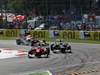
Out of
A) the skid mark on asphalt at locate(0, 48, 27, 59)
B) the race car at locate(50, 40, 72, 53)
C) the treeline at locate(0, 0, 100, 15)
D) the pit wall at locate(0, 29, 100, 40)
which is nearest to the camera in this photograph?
the skid mark on asphalt at locate(0, 48, 27, 59)

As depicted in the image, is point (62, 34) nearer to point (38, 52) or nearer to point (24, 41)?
point (24, 41)

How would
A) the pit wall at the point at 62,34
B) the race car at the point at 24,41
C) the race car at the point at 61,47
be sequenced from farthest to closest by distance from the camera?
the pit wall at the point at 62,34
the race car at the point at 24,41
the race car at the point at 61,47

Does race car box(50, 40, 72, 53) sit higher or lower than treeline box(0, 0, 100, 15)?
lower

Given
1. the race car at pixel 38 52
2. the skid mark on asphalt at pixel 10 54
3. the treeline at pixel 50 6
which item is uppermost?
the treeline at pixel 50 6

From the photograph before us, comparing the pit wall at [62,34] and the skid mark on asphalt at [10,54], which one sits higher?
the pit wall at [62,34]

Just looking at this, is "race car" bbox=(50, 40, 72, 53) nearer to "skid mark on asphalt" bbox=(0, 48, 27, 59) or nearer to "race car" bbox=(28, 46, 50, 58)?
"skid mark on asphalt" bbox=(0, 48, 27, 59)

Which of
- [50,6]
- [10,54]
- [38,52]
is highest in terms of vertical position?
[50,6]

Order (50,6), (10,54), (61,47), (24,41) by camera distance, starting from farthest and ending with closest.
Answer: (50,6), (24,41), (61,47), (10,54)

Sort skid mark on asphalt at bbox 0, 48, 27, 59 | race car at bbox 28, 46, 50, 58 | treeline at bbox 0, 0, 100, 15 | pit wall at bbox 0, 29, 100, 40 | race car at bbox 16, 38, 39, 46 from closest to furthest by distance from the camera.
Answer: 1. race car at bbox 28, 46, 50, 58
2. skid mark on asphalt at bbox 0, 48, 27, 59
3. race car at bbox 16, 38, 39, 46
4. pit wall at bbox 0, 29, 100, 40
5. treeline at bbox 0, 0, 100, 15

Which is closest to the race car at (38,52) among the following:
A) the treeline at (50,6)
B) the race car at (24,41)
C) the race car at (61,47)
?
the race car at (61,47)

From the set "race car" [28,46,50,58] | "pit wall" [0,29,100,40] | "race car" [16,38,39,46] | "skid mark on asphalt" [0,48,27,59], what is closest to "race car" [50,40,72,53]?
"skid mark on asphalt" [0,48,27,59]

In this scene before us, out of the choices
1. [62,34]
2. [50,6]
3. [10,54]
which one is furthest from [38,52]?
[50,6]

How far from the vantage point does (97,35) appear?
125ft

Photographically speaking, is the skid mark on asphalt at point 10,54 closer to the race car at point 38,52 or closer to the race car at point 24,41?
the race car at point 38,52
